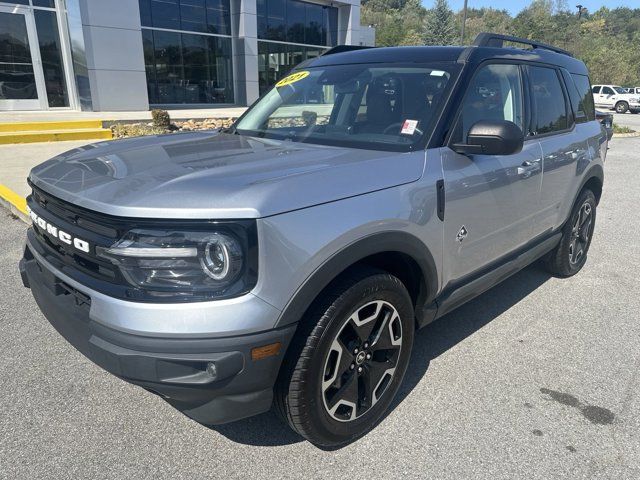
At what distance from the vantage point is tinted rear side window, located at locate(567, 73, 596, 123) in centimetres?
419

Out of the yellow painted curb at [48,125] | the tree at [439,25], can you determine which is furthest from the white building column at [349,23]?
the tree at [439,25]

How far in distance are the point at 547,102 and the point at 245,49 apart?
718 inches

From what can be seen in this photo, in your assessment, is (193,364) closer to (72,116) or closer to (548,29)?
(72,116)

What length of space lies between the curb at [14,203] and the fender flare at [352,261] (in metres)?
4.96

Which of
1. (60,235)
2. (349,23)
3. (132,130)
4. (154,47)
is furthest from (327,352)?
(349,23)

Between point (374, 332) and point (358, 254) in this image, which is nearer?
point (358, 254)

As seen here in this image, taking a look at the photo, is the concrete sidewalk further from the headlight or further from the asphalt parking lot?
the headlight

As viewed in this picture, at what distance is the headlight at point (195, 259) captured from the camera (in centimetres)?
179

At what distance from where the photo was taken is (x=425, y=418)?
102 inches

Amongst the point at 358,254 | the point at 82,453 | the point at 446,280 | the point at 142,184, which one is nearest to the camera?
the point at 142,184

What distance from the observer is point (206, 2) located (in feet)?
62.4

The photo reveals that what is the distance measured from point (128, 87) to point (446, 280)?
16121mm

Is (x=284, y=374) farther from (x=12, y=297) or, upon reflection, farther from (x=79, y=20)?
(x=79, y=20)

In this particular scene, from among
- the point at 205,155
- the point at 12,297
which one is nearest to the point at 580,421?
the point at 205,155
